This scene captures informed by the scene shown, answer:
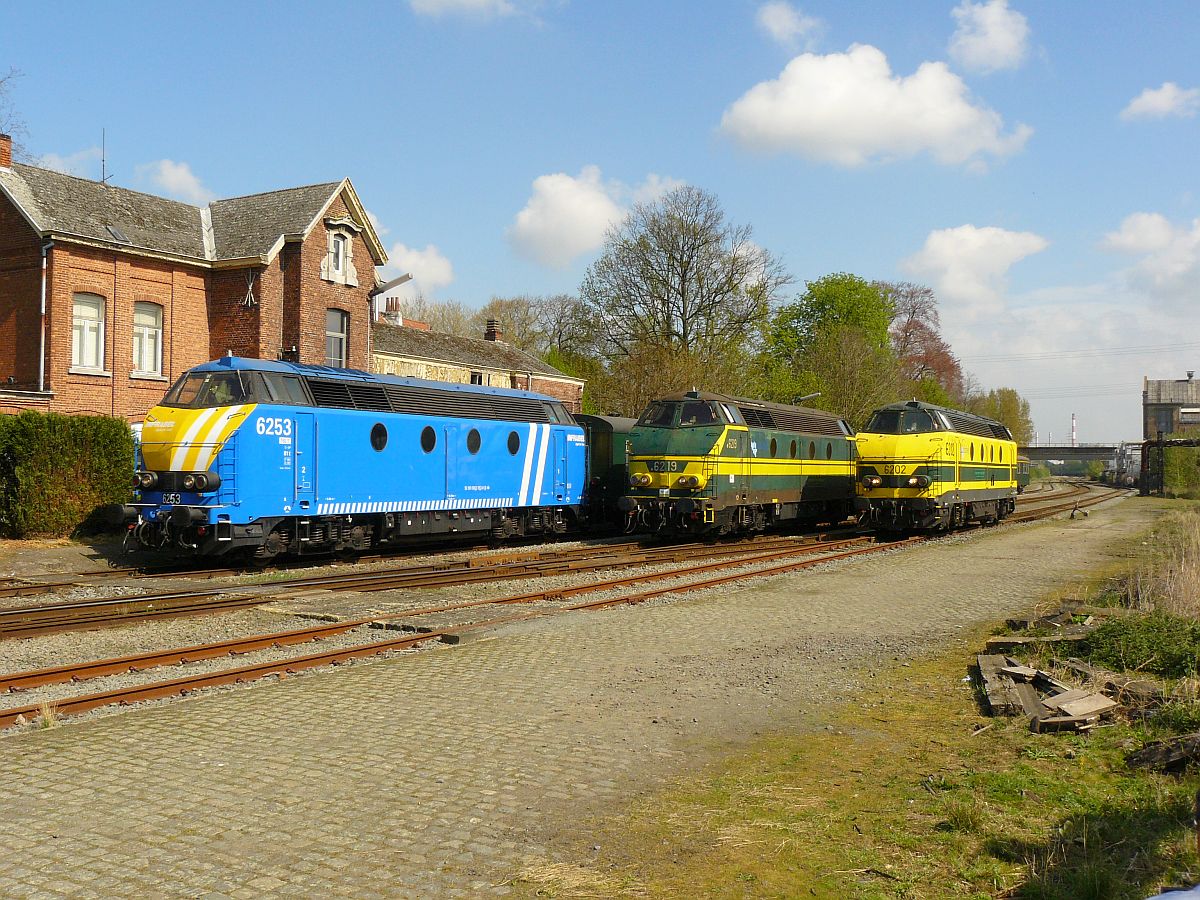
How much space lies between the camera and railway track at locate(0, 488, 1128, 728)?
28.3ft

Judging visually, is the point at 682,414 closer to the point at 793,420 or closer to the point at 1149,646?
the point at 793,420

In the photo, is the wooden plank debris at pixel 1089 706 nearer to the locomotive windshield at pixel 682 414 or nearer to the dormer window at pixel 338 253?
the locomotive windshield at pixel 682 414

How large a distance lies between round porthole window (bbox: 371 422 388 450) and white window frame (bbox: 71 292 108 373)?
37.6ft

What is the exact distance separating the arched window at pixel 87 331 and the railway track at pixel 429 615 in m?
14.1

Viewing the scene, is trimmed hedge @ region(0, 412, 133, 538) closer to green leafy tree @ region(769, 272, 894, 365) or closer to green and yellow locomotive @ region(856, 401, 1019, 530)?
green and yellow locomotive @ region(856, 401, 1019, 530)

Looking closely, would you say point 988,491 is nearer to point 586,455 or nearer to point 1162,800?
point 586,455

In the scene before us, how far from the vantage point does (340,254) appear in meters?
31.2

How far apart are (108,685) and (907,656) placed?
7962 mm

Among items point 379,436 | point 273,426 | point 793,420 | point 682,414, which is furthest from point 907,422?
point 273,426

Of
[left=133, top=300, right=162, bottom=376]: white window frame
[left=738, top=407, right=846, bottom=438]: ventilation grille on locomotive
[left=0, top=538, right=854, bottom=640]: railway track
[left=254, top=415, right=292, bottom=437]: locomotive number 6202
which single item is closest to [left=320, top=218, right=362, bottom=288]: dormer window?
[left=133, top=300, right=162, bottom=376]: white window frame

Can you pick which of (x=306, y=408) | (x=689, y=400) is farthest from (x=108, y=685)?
Answer: (x=689, y=400)

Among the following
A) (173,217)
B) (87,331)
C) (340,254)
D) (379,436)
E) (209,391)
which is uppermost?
(173,217)

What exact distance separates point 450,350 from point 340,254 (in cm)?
1504

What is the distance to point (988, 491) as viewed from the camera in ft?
95.8
